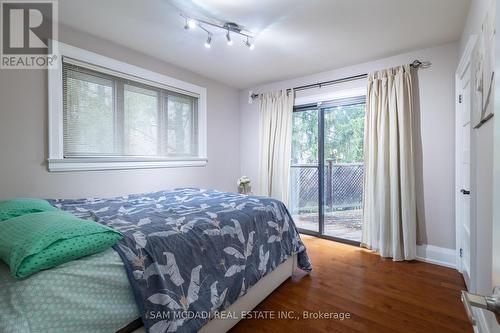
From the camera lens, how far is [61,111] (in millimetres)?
2193

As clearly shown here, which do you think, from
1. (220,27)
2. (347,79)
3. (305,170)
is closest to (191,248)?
(220,27)

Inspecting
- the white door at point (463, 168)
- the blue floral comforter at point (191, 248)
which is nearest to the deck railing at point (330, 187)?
the white door at point (463, 168)

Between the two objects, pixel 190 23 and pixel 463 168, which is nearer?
pixel 190 23

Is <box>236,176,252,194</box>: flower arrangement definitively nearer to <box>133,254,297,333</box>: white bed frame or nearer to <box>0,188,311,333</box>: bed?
<box>0,188,311,333</box>: bed

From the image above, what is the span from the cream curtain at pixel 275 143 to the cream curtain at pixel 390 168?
1140 millimetres

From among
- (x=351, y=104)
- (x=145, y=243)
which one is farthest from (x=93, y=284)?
(x=351, y=104)

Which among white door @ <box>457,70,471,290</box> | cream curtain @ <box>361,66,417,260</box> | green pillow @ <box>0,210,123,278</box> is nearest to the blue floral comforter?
green pillow @ <box>0,210,123,278</box>

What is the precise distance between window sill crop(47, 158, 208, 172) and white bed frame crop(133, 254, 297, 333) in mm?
1830

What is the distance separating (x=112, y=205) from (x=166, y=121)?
151 centimetres

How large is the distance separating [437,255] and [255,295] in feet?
7.30

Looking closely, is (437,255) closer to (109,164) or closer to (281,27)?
(281,27)

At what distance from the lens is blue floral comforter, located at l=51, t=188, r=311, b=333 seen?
1.13m

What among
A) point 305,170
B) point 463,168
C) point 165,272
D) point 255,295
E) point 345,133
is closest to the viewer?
point 165,272

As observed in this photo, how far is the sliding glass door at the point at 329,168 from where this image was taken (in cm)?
329
